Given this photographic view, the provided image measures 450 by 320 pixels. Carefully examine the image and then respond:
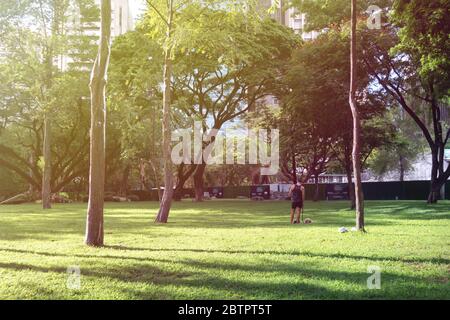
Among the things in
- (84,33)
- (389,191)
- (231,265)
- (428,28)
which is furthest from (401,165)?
(231,265)

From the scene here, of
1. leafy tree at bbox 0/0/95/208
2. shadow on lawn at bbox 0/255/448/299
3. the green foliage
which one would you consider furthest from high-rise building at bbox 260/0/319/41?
leafy tree at bbox 0/0/95/208

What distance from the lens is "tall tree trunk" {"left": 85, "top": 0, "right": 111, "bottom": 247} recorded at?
10.7 metres

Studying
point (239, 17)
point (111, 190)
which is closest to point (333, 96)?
point (239, 17)

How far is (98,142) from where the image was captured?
10.8 metres

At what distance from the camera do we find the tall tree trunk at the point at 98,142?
420 inches

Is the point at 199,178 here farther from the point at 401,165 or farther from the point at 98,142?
the point at 98,142

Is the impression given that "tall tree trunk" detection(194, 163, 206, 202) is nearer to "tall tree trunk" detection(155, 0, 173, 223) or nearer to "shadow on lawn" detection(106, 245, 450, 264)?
"tall tree trunk" detection(155, 0, 173, 223)

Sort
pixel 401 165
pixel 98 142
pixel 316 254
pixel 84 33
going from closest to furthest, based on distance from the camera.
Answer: pixel 316 254
pixel 98 142
pixel 84 33
pixel 401 165

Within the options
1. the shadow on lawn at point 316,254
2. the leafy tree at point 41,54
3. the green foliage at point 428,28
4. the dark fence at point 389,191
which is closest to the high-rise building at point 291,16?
the green foliage at point 428,28

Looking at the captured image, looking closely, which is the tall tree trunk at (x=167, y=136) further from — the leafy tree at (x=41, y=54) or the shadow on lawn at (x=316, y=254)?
the leafy tree at (x=41, y=54)

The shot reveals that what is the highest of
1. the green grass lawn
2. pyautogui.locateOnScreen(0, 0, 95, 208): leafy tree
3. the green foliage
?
pyautogui.locateOnScreen(0, 0, 95, 208): leafy tree

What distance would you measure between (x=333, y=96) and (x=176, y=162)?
20206 millimetres

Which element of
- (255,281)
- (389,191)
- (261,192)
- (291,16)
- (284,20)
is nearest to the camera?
(255,281)
